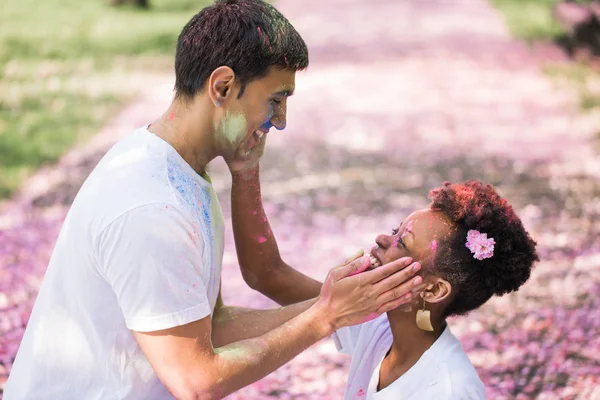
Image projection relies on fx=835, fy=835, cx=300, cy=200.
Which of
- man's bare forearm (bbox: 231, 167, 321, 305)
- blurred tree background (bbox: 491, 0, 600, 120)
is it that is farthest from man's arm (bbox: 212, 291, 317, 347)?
blurred tree background (bbox: 491, 0, 600, 120)

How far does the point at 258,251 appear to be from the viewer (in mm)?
3199

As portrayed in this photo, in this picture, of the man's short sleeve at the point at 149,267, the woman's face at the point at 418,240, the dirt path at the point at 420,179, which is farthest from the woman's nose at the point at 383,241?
the dirt path at the point at 420,179

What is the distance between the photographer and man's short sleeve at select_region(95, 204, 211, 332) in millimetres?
2297

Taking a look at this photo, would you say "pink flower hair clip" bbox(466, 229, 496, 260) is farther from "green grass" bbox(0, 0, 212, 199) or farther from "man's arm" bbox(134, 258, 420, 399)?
"green grass" bbox(0, 0, 212, 199)

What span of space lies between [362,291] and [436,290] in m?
0.45

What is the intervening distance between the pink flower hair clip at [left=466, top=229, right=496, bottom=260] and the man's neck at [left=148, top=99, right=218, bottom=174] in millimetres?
929

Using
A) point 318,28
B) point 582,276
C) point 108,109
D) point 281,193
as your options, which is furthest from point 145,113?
point 318,28

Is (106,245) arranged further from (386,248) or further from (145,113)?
(145,113)

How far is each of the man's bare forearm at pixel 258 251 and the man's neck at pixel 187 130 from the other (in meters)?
0.37

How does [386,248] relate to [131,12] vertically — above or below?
above

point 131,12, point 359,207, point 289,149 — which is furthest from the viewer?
point 131,12

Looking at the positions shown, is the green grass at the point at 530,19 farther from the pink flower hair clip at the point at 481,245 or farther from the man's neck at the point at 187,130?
the man's neck at the point at 187,130

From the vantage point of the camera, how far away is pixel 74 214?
8.16 ft

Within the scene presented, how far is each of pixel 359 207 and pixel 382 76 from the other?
6.57 meters
